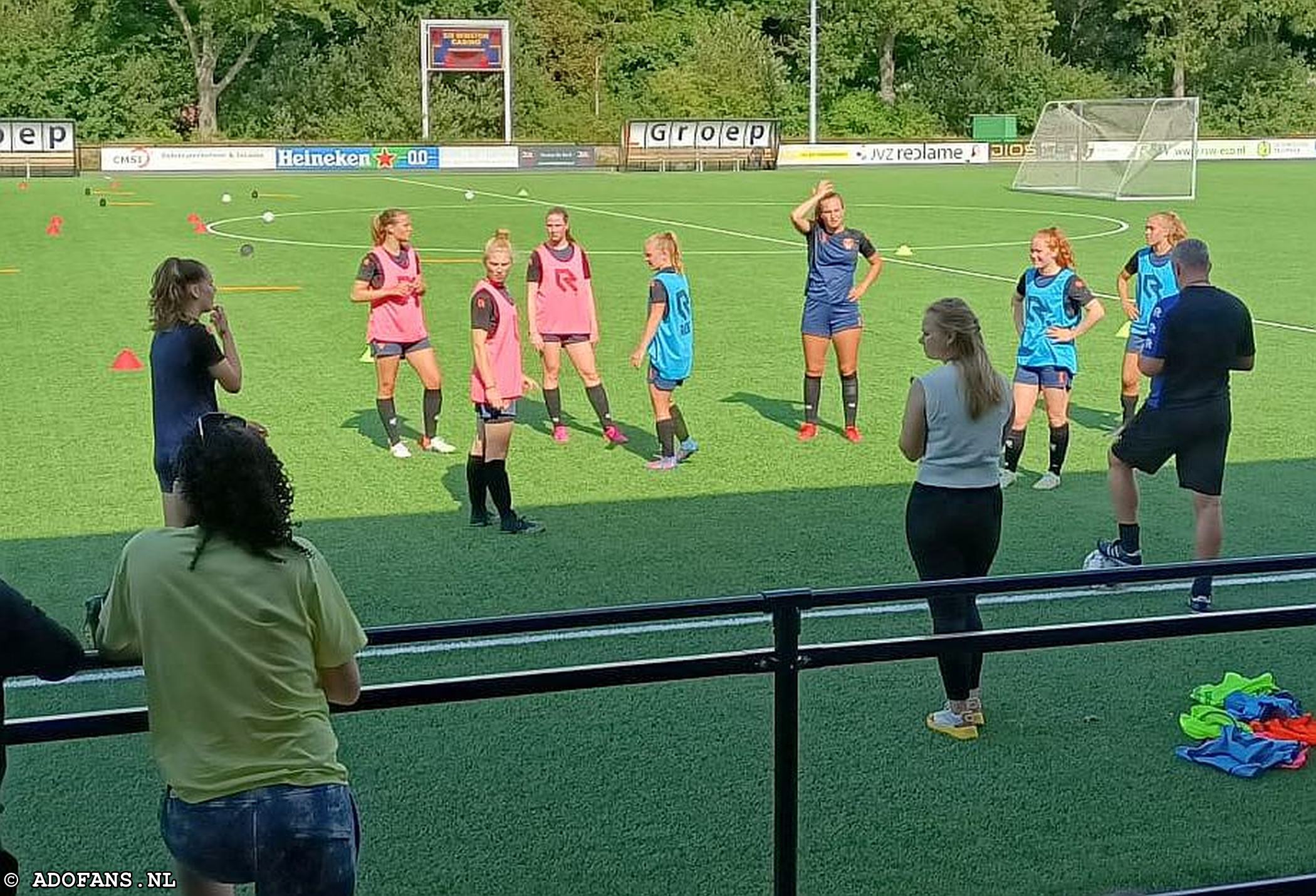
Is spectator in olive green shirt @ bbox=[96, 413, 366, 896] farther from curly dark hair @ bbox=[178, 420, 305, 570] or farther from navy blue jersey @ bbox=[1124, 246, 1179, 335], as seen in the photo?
navy blue jersey @ bbox=[1124, 246, 1179, 335]

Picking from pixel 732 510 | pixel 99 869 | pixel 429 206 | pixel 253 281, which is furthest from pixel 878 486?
pixel 429 206

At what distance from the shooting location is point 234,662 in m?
3.59

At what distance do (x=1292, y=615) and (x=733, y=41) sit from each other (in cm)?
6578

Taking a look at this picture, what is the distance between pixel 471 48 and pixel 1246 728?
56.0m

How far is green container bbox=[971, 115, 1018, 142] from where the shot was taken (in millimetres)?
64125

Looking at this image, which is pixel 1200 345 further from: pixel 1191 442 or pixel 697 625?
pixel 697 625

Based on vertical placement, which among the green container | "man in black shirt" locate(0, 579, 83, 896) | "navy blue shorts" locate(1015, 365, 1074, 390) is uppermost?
the green container

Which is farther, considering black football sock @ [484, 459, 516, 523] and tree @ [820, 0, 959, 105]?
tree @ [820, 0, 959, 105]

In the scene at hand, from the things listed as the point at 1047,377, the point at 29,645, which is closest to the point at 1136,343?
the point at 1047,377

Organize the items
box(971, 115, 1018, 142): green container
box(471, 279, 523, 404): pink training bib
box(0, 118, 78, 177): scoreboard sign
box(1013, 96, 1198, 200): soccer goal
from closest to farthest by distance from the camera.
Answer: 1. box(471, 279, 523, 404): pink training bib
2. box(1013, 96, 1198, 200): soccer goal
3. box(0, 118, 78, 177): scoreboard sign
4. box(971, 115, 1018, 142): green container

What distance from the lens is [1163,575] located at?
12.6ft

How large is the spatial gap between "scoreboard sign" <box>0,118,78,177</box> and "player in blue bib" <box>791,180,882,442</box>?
138 feet

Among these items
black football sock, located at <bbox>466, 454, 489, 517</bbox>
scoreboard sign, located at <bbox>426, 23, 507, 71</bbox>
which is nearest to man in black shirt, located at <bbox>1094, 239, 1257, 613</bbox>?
black football sock, located at <bbox>466, 454, 489, 517</bbox>

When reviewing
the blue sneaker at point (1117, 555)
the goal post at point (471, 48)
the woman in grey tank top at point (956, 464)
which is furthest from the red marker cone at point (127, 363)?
the goal post at point (471, 48)
